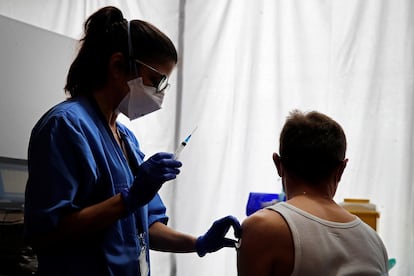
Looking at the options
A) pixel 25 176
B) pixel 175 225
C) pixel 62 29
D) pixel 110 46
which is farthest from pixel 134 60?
pixel 62 29

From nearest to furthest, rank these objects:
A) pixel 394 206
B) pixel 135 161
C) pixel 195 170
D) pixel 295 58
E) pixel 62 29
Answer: pixel 135 161
pixel 394 206
pixel 295 58
pixel 195 170
pixel 62 29

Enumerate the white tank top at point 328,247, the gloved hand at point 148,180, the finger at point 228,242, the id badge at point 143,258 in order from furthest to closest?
the finger at point 228,242, the id badge at point 143,258, the gloved hand at point 148,180, the white tank top at point 328,247

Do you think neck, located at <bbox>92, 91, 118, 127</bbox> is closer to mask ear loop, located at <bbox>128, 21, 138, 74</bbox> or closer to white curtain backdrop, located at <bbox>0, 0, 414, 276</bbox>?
mask ear loop, located at <bbox>128, 21, 138, 74</bbox>

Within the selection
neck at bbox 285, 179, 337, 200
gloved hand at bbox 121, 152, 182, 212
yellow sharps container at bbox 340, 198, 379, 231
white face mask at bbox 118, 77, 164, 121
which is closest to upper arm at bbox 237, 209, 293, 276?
neck at bbox 285, 179, 337, 200

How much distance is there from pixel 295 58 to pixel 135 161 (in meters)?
1.02

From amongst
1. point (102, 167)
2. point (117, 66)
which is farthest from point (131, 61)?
point (102, 167)

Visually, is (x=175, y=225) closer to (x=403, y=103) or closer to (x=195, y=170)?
(x=195, y=170)

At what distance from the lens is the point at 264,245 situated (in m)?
1.05

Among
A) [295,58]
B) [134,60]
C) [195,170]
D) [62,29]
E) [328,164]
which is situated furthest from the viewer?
[62,29]

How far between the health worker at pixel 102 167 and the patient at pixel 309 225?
0.38 feet

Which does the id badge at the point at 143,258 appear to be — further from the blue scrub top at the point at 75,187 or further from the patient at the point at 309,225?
the patient at the point at 309,225

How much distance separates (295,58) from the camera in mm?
2094

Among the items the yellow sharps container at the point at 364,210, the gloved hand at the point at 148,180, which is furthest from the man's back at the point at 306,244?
the yellow sharps container at the point at 364,210

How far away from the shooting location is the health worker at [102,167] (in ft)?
3.59
